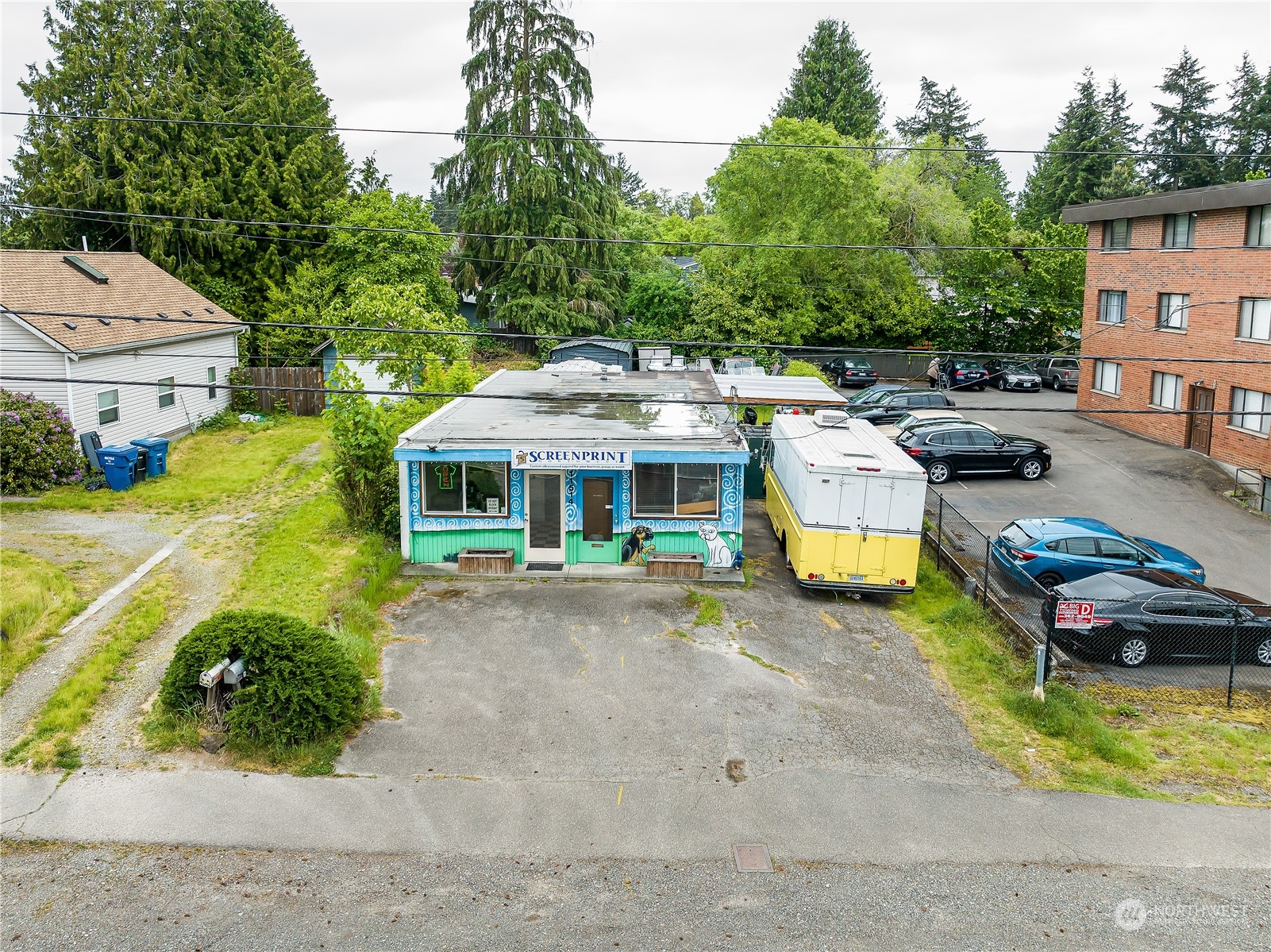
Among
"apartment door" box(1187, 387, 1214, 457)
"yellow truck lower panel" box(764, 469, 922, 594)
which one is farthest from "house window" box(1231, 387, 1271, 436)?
"yellow truck lower panel" box(764, 469, 922, 594)

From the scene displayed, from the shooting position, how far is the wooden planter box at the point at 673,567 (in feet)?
57.1

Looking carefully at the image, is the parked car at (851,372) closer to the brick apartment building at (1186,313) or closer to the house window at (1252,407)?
the brick apartment building at (1186,313)

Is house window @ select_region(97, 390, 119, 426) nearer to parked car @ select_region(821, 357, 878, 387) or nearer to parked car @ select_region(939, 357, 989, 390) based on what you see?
parked car @ select_region(821, 357, 878, 387)

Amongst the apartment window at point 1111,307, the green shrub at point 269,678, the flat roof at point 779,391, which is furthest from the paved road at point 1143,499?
the green shrub at point 269,678

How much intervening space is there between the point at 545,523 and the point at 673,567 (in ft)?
8.55

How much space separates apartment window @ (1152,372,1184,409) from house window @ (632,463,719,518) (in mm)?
18814

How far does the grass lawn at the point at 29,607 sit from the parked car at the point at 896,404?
2266 cm

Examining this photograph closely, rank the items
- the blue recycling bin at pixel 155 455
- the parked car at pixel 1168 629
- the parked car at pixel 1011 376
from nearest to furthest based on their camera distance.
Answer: the parked car at pixel 1168 629 → the blue recycling bin at pixel 155 455 → the parked car at pixel 1011 376

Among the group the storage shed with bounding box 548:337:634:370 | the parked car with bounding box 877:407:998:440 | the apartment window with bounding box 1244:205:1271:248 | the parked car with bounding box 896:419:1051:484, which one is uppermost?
the apartment window with bounding box 1244:205:1271:248

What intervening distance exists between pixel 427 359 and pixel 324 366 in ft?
43.7

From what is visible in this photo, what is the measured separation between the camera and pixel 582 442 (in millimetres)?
17141

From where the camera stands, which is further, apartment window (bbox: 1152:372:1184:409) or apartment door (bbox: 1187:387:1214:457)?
apartment window (bbox: 1152:372:1184:409)

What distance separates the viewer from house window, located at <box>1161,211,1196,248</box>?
28266mm

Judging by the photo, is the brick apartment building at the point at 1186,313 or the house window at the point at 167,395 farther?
the house window at the point at 167,395
